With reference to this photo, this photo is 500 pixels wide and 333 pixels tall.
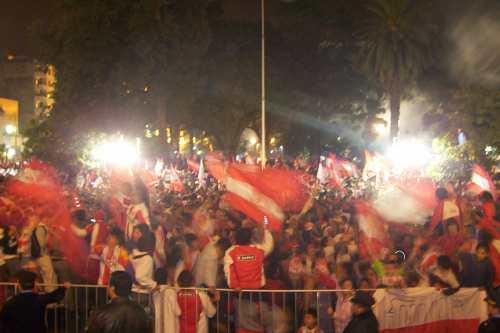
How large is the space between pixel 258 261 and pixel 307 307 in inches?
34.0

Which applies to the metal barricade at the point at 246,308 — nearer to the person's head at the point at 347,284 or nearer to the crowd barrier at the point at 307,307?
the crowd barrier at the point at 307,307

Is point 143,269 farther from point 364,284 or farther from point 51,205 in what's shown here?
point 51,205

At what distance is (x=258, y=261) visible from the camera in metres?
9.43

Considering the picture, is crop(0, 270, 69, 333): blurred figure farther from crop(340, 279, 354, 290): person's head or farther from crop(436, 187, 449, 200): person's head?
crop(436, 187, 449, 200): person's head

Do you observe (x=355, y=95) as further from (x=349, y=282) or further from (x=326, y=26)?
(x=349, y=282)

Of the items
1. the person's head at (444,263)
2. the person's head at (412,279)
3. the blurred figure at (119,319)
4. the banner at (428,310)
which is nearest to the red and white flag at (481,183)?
the person's head at (412,279)

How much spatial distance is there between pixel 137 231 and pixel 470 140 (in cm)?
2524

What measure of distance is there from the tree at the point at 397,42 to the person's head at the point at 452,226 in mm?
33295

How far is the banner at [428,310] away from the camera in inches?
344

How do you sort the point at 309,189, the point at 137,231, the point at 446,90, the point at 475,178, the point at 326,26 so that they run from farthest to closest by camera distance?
the point at 326,26 → the point at 446,90 → the point at 309,189 → the point at 475,178 → the point at 137,231

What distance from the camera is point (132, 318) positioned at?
242 inches

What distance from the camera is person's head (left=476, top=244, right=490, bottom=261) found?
9266mm

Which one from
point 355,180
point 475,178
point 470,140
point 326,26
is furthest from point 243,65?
point 475,178

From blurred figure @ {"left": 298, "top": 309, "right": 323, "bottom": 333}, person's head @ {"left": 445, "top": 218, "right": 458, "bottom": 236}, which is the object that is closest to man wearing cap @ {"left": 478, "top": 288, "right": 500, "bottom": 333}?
blurred figure @ {"left": 298, "top": 309, "right": 323, "bottom": 333}
